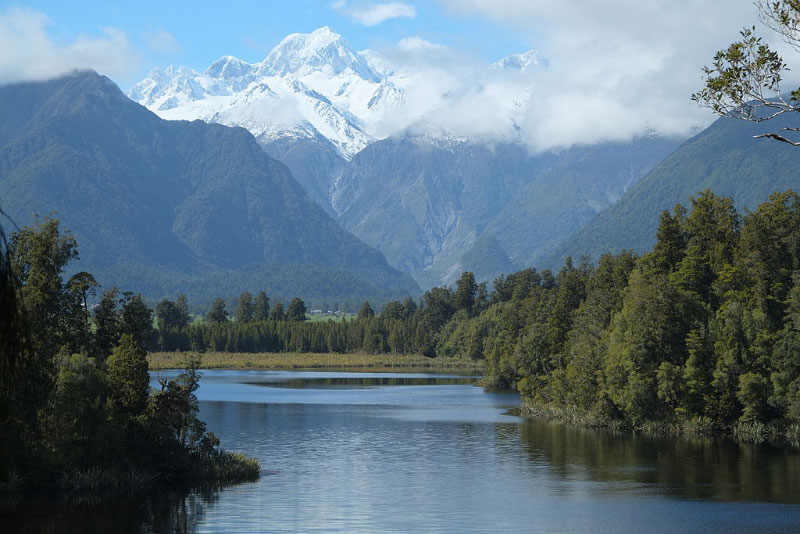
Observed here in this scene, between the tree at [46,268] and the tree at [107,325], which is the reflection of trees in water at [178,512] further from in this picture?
the tree at [107,325]

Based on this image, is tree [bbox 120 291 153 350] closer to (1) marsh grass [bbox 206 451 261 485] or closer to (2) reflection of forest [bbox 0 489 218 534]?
(1) marsh grass [bbox 206 451 261 485]

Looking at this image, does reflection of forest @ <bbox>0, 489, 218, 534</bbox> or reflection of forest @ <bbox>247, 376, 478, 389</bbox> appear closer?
reflection of forest @ <bbox>0, 489, 218, 534</bbox>

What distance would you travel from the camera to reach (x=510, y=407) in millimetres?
131500

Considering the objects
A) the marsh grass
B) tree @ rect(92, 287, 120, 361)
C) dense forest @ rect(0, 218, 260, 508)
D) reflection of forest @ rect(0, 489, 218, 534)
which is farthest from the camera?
tree @ rect(92, 287, 120, 361)

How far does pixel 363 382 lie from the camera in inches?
7303

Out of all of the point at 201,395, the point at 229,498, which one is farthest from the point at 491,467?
the point at 201,395

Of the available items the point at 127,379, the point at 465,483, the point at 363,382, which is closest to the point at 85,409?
the point at 127,379

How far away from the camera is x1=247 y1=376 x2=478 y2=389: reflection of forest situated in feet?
572

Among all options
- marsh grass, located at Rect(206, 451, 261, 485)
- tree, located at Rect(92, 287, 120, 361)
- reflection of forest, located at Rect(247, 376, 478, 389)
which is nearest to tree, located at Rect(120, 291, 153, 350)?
tree, located at Rect(92, 287, 120, 361)

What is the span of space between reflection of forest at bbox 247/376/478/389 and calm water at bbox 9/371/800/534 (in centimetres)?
5277

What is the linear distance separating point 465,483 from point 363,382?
112 m

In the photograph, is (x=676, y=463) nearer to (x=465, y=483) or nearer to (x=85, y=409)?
(x=465, y=483)

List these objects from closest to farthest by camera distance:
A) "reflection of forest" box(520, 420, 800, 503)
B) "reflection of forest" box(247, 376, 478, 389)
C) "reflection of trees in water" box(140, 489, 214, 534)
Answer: "reflection of trees in water" box(140, 489, 214, 534) < "reflection of forest" box(520, 420, 800, 503) < "reflection of forest" box(247, 376, 478, 389)

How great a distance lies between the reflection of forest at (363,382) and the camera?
6868 inches
